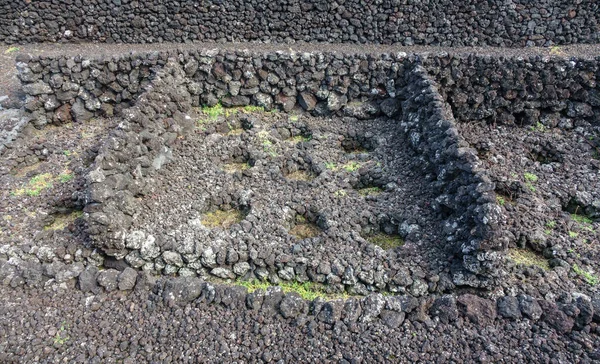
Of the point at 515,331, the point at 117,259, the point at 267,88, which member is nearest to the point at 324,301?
the point at 515,331

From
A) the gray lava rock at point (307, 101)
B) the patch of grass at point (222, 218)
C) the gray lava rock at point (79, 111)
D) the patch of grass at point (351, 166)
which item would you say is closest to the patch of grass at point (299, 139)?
the gray lava rock at point (307, 101)

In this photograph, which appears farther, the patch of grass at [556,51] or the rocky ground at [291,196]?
the patch of grass at [556,51]

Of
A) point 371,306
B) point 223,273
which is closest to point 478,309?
point 371,306

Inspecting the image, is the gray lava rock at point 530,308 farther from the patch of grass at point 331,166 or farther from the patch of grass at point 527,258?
the patch of grass at point 331,166

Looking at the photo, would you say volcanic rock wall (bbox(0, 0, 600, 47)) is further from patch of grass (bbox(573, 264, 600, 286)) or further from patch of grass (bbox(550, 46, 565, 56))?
patch of grass (bbox(573, 264, 600, 286))

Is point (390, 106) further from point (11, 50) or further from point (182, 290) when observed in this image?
point (11, 50)

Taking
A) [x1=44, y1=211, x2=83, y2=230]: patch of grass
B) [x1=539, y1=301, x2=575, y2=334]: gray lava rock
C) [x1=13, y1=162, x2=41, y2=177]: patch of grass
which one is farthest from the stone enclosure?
[x1=13, y1=162, x2=41, y2=177]: patch of grass
